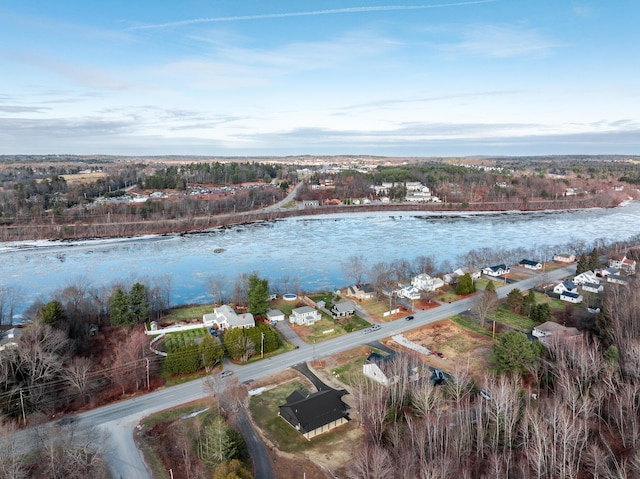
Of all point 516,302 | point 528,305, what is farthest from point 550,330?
point 516,302

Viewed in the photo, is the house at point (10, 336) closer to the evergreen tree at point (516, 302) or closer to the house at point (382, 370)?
the house at point (382, 370)

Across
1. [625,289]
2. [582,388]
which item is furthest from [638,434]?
[625,289]

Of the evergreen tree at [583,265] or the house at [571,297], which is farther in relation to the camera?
the evergreen tree at [583,265]

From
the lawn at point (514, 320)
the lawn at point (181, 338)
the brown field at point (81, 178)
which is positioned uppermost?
the brown field at point (81, 178)

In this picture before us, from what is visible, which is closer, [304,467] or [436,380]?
[304,467]

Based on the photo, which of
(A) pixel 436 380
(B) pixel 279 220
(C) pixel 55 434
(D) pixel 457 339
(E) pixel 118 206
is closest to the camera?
(C) pixel 55 434

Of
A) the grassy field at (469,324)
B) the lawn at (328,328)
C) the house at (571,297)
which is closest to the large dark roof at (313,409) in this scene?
the lawn at (328,328)

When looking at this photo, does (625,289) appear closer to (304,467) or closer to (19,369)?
(304,467)

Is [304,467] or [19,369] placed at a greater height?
[19,369]
